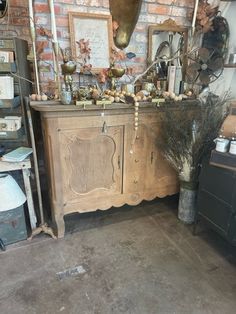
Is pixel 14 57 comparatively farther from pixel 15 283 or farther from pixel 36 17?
pixel 15 283

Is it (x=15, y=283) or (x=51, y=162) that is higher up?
(x=51, y=162)

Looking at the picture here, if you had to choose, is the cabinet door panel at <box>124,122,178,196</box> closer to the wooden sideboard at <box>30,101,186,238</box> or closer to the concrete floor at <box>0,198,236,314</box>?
the wooden sideboard at <box>30,101,186,238</box>

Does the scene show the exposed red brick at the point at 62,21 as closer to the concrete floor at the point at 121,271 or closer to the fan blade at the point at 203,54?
the fan blade at the point at 203,54

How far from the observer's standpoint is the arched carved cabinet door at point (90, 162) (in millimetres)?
1718

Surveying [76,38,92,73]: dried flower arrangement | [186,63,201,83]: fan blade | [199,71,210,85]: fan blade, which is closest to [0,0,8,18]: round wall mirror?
[76,38,92,73]: dried flower arrangement

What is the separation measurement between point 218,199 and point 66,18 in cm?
167

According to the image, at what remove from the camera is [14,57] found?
6.01 feet

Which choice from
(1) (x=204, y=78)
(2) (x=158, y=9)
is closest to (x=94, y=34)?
(2) (x=158, y=9)

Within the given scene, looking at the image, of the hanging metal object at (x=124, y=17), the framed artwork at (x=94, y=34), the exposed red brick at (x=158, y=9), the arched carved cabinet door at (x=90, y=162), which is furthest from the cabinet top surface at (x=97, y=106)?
the exposed red brick at (x=158, y=9)

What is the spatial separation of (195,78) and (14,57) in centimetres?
149

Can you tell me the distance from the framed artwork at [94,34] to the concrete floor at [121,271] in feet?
4.41

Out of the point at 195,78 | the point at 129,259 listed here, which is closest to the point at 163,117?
the point at 195,78

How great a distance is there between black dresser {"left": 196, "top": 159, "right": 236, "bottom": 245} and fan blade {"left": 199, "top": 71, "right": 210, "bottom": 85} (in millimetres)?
811

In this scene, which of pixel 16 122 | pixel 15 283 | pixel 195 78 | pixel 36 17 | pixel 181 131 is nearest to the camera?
pixel 15 283
